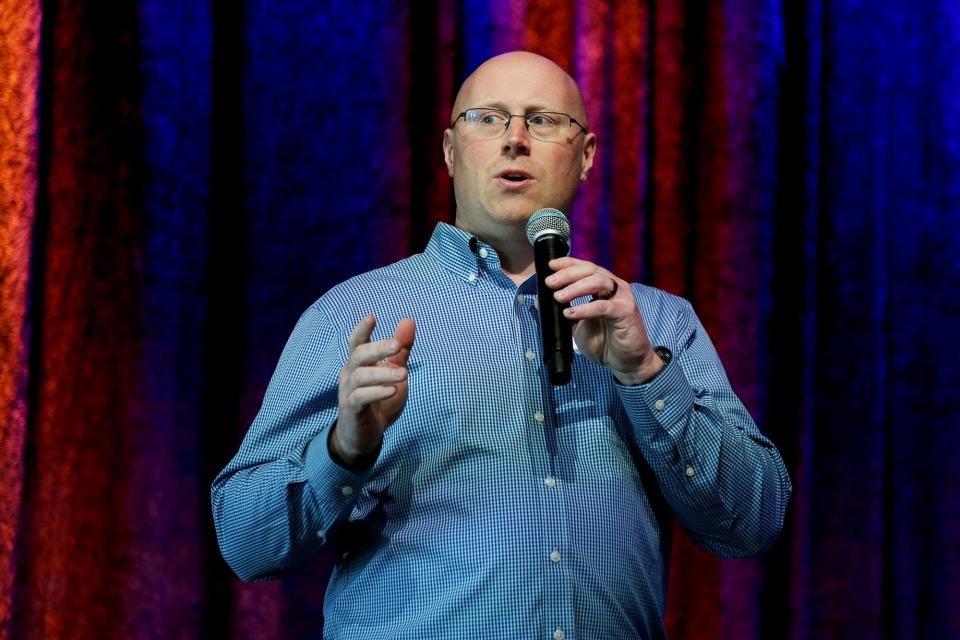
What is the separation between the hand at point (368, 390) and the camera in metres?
1.29

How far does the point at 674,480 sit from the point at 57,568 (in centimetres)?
125

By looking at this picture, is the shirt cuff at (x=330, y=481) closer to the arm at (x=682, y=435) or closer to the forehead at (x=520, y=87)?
the arm at (x=682, y=435)

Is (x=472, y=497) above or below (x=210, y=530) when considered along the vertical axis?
above

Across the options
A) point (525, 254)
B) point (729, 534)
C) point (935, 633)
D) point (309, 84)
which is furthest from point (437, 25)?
point (935, 633)

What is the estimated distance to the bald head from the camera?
186 cm

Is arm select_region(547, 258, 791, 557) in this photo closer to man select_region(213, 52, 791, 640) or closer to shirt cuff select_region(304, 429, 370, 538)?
man select_region(213, 52, 791, 640)

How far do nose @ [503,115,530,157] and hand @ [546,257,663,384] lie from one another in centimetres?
40

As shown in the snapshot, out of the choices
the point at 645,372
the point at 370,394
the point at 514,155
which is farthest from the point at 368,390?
the point at 514,155

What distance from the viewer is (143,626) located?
212 centimetres

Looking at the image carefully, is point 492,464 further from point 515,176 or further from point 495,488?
point 515,176

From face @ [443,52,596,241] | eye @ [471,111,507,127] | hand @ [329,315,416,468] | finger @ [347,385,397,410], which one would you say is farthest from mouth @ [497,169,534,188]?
finger @ [347,385,397,410]

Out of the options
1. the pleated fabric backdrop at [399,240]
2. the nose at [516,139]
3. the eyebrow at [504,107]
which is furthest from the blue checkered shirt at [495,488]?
the pleated fabric backdrop at [399,240]

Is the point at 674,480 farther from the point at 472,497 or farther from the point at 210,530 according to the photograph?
the point at 210,530

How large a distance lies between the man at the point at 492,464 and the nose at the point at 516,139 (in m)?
0.06
